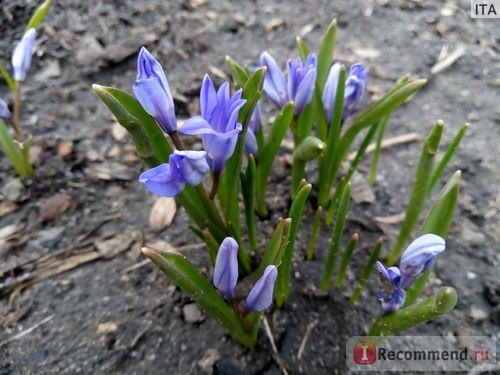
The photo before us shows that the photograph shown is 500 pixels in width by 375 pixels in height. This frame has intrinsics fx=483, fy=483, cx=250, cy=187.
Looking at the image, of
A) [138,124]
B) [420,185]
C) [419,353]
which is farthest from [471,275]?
[138,124]

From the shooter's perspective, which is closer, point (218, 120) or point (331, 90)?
point (218, 120)

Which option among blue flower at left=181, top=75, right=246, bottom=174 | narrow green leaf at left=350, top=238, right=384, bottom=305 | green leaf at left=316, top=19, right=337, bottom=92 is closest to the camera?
blue flower at left=181, top=75, right=246, bottom=174

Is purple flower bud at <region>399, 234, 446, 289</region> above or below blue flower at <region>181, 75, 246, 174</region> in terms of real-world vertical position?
below

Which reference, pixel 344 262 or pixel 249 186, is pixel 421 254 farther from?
pixel 249 186

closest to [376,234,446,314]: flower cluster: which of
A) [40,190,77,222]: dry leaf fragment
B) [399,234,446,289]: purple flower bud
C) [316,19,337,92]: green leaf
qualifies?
[399,234,446,289]: purple flower bud

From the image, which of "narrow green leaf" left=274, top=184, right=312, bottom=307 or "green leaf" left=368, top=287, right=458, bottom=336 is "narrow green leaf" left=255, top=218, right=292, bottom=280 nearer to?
"narrow green leaf" left=274, top=184, right=312, bottom=307

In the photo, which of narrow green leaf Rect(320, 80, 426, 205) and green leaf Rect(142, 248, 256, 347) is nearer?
green leaf Rect(142, 248, 256, 347)
